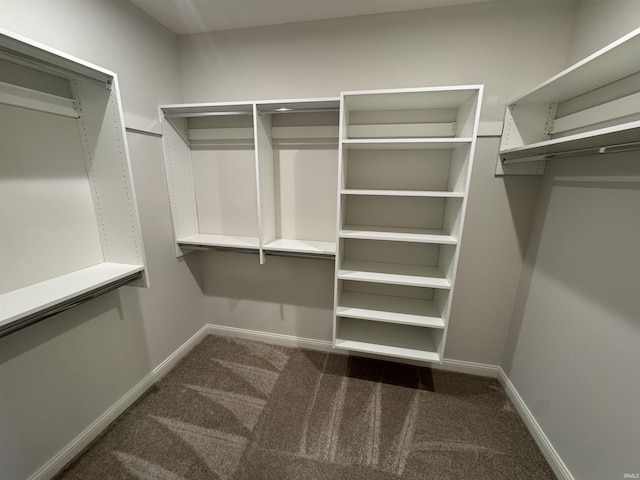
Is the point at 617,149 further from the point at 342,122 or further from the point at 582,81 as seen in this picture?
the point at 342,122

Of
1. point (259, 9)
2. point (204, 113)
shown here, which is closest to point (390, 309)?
point (204, 113)

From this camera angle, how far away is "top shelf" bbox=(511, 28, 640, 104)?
83 cm

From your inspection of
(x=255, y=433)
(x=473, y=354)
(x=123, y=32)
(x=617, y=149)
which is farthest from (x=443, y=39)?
(x=255, y=433)

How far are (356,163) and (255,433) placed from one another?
1914 millimetres

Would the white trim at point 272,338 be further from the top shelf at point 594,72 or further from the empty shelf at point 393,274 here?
the top shelf at point 594,72

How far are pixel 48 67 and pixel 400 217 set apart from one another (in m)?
2.01

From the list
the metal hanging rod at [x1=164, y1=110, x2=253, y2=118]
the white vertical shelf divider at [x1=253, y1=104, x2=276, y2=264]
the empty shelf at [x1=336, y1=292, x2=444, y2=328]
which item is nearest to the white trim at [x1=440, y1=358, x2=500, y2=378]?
the empty shelf at [x1=336, y1=292, x2=444, y2=328]

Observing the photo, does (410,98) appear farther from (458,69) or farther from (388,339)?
(388,339)

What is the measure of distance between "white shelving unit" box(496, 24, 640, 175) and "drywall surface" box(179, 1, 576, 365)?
4.4 inches

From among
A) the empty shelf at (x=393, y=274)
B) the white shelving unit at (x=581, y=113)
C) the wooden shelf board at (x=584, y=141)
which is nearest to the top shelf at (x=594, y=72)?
the white shelving unit at (x=581, y=113)

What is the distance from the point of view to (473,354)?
2008 millimetres

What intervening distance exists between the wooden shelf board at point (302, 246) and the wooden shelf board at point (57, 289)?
0.83 m

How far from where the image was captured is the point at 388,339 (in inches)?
72.6

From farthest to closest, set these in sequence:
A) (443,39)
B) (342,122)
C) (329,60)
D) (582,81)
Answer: (329,60)
(443,39)
(342,122)
(582,81)
